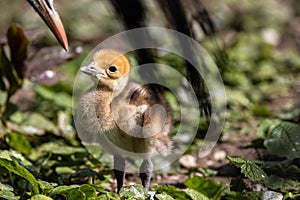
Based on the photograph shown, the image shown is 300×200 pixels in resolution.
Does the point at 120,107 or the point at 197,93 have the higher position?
the point at 197,93

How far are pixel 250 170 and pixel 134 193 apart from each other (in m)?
0.40

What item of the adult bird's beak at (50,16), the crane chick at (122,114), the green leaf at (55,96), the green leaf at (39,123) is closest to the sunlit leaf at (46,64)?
the green leaf at (39,123)

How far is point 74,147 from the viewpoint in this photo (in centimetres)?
315

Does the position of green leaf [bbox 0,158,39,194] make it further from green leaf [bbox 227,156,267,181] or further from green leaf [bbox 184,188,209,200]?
green leaf [bbox 227,156,267,181]

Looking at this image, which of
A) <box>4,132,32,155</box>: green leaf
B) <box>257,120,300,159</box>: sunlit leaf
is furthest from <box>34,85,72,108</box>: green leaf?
<box>257,120,300,159</box>: sunlit leaf

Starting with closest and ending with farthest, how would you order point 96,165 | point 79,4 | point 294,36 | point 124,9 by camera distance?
1. point 124,9
2. point 96,165
3. point 294,36
4. point 79,4

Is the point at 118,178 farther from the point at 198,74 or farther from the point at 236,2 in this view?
the point at 236,2

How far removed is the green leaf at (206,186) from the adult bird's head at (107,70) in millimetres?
469

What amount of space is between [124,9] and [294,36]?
310 centimetres

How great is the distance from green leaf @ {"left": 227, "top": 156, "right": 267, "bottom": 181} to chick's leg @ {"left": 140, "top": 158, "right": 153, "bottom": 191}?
13.3 inches

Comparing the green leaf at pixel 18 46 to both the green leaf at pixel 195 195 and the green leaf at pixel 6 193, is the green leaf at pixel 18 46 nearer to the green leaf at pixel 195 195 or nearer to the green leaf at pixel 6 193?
the green leaf at pixel 6 193

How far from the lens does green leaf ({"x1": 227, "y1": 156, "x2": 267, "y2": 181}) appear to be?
7.59 ft

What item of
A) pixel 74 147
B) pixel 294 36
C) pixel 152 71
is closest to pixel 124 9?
pixel 152 71

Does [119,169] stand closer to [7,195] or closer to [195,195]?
[195,195]
